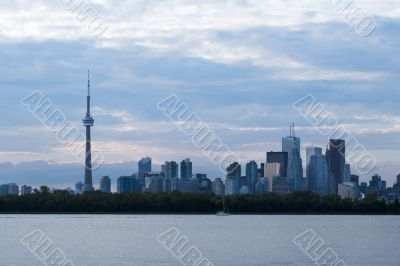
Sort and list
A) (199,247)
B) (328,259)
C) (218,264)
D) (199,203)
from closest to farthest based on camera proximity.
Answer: (218,264)
(328,259)
(199,247)
(199,203)

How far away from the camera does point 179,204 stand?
141 meters

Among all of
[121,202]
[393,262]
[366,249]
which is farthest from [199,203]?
[393,262]

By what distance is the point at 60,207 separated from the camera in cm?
15150

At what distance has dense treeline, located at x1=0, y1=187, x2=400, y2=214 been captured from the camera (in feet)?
473

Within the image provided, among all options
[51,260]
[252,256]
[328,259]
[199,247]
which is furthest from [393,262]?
[51,260]

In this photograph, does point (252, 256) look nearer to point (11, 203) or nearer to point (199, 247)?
point (199, 247)

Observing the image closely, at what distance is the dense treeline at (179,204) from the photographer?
473 ft

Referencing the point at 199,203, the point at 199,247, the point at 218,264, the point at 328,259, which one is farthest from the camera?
the point at 199,203

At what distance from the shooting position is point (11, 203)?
150 metres

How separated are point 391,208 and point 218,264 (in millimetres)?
100236

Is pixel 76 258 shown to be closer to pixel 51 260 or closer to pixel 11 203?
pixel 51 260

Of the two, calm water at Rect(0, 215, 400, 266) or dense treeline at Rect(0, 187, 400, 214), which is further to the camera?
dense treeline at Rect(0, 187, 400, 214)

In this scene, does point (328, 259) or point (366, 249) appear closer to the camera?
point (328, 259)

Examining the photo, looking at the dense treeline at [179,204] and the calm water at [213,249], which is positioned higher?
the dense treeline at [179,204]
